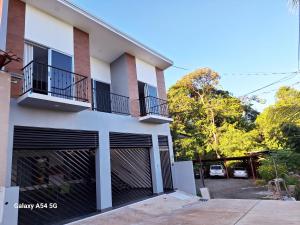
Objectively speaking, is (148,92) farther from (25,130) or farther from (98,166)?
(25,130)

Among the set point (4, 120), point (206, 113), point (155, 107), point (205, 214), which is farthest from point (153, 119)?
point (206, 113)

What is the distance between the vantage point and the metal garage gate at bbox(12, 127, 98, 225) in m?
6.57

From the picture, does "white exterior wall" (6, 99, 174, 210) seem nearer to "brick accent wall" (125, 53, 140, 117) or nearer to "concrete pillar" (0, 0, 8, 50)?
"brick accent wall" (125, 53, 140, 117)

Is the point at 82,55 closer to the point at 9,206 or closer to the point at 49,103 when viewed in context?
the point at 49,103

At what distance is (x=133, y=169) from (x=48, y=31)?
7074mm

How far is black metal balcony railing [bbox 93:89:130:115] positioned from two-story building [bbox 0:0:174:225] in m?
0.05

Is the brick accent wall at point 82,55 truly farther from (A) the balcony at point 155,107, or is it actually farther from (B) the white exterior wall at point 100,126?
(A) the balcony at point 155,107

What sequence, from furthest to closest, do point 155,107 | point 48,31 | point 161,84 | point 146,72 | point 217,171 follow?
1. point 217,171
2. point 161,84
3. point 146,72
4. point 155,107
5. point 48,31

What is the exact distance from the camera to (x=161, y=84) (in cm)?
Answer: 1295

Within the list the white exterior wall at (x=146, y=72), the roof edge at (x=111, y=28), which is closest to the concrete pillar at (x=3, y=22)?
the roof edge at (x=111, y=28)

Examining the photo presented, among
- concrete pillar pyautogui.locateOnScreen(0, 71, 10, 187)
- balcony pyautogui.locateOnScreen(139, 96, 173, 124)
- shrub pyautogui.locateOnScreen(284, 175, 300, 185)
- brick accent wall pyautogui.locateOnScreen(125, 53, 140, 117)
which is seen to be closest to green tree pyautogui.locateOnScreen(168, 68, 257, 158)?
shrub pyautogui.locateOnScreen(284, 175, 300, 185)

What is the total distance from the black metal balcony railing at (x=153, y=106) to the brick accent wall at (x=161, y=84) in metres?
0.60

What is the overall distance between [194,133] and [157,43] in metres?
13.1

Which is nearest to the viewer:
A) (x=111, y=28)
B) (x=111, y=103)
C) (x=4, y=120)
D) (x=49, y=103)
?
(x=4, y=120)
